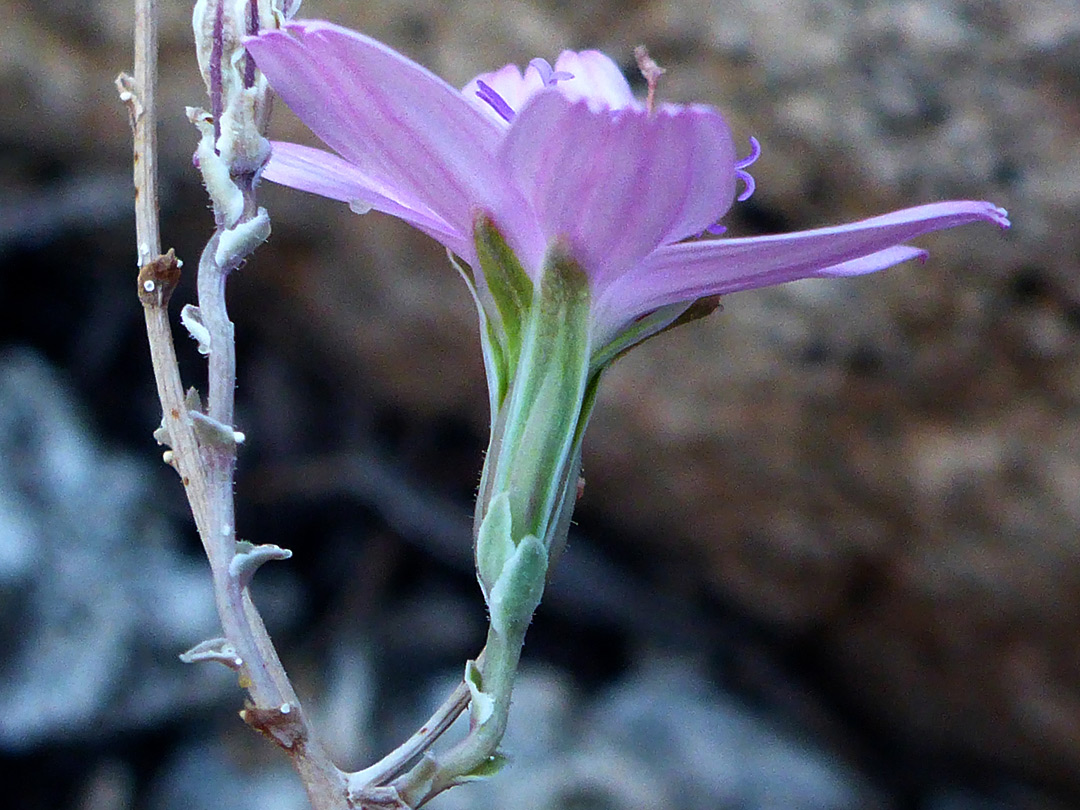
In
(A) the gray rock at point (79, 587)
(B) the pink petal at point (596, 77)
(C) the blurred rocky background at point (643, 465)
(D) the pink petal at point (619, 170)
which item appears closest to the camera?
(D) the pink petal at point (619, 170)

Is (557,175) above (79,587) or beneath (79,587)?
above

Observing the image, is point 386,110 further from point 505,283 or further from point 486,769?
point 486,769

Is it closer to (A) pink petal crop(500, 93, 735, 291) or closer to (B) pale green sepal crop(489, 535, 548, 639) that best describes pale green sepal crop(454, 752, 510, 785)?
(B) pale green sepal crop(489, 535, 548, 639)

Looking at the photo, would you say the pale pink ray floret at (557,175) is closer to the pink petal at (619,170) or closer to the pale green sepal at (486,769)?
the pink petal at (619,170)

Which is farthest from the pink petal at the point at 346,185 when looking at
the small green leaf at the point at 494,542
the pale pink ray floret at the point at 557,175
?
the small green leaf at the point at 494,542

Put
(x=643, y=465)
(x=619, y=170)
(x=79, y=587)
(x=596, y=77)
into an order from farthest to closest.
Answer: (x=643, y=465)
(x=79, y=587)
(x=596, y=77)
(x=619, y=170)

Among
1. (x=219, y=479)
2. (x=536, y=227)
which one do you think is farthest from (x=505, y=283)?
(x=219, y=479)

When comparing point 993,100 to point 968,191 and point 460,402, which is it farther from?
point 460,402

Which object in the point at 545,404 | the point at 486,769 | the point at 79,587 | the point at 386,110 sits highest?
the point at 386,110
